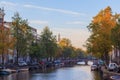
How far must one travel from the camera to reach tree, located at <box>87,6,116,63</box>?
103 meters

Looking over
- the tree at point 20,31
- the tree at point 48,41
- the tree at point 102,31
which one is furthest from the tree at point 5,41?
the tree at point 48,41

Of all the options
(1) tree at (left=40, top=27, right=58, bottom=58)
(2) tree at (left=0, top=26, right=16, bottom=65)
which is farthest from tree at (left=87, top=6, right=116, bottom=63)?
(1) tree at (left=40, top=27, right=58, bottom=58)

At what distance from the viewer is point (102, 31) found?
338 feet

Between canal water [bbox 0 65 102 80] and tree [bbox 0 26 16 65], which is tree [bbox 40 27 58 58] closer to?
tree [bbox 0 26 16 65]

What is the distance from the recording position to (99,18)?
4173 inches

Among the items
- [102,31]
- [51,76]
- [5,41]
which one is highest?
[102,31]

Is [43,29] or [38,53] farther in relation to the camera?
[43,29]

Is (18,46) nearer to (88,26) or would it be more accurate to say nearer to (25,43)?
(25,43)

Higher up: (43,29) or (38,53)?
(43,29)

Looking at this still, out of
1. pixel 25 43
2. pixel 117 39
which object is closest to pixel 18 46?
pixel 25 43

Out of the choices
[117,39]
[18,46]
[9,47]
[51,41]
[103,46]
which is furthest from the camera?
[51,41]

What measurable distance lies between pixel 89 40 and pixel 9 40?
886 inches

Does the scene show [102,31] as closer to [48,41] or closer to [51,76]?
[51,76]

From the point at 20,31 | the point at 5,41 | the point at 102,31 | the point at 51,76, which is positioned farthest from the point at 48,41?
the point at 51,76
